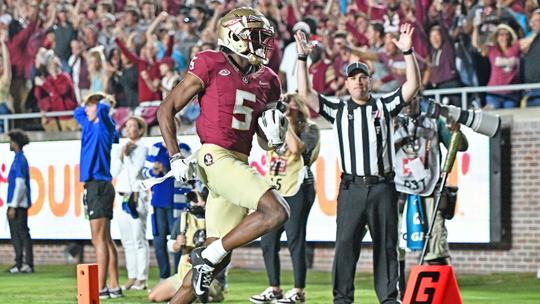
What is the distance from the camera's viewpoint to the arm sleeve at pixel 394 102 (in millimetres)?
10633

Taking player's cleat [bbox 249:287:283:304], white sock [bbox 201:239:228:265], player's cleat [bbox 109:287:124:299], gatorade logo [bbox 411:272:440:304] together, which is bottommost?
player's cleat [bbox 109:287:124:299]

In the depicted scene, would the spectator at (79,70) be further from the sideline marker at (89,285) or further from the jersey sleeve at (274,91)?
the sideline marker at (89,285)

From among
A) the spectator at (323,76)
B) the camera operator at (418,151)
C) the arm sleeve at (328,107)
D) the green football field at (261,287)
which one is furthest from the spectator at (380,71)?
the arm sleeve at (328,107)

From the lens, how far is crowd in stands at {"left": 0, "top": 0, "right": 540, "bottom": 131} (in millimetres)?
16875

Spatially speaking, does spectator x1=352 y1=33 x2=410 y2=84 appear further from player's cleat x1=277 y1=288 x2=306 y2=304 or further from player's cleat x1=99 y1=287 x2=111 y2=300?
player's cleat x1=99 y1=287 x2=111 y2=300

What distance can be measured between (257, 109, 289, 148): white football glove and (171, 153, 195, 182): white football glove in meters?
0.61

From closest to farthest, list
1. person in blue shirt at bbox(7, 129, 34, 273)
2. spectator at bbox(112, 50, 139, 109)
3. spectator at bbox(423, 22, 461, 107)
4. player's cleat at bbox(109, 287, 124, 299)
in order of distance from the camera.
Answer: player's cleat at bbox(109, 287, 124, 299), spectator at bbox(423, 22, 461, 107), person in blue shirt at bbox(7, 129, 34, 273), spectator at bbox(112, 50, 139, 109)

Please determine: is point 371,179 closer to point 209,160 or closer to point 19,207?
point 209,160

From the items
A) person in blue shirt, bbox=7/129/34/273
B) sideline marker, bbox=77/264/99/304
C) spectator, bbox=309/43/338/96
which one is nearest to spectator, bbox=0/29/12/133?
person in blue shirt, bbox=7/129/34/273

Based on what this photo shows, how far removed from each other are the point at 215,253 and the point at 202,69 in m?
1.26

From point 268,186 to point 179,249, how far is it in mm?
4527

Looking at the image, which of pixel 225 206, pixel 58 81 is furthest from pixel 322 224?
pixel 225 206

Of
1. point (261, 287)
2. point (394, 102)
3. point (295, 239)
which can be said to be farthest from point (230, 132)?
point (261, 287)

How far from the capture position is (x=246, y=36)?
936 cm
